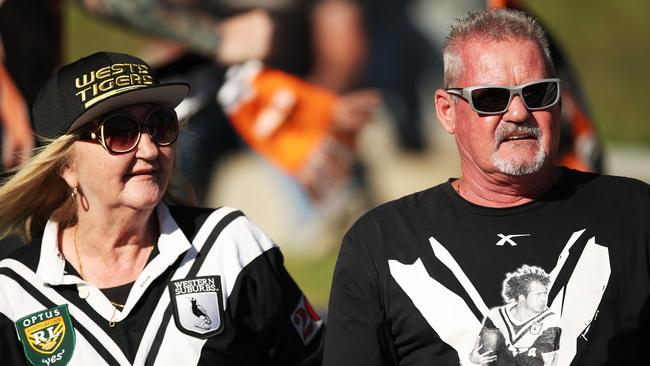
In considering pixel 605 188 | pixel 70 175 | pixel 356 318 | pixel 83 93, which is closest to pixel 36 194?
pixel 70 175

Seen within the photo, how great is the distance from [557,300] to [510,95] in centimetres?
51

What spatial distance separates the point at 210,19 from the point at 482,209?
11.0 ft

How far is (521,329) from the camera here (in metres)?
2.44

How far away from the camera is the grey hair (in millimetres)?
2539

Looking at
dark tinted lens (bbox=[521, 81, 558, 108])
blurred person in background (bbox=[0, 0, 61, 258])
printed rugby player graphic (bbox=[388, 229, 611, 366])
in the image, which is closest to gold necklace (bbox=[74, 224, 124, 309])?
printed rugby player graphic (bbox=[388, 229, 611, 366])

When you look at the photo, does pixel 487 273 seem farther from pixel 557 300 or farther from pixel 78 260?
pixel 78 260

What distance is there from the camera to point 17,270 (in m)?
2.90

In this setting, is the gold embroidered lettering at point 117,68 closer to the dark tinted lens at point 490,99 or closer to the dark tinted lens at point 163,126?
the dark tinted lens at point 163,126

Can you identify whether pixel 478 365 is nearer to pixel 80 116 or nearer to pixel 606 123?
pixel 80 116

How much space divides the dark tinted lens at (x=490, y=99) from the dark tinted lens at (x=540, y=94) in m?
0.05

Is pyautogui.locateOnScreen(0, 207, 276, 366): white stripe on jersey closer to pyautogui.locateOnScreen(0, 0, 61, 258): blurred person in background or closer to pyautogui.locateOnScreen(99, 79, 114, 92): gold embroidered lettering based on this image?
pyautogui.locateOnScreen(99, 79, 114, 92): gold embroidered lettering

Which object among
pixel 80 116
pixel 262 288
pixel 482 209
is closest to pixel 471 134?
pixel 482 209

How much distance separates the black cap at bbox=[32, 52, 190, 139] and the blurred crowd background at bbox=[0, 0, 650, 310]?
8.25 feet

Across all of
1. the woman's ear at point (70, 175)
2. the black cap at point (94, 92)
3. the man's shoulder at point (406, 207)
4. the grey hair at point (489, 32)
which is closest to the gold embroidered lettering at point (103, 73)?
the black cap at point (94, 92)
